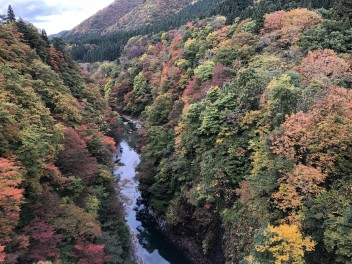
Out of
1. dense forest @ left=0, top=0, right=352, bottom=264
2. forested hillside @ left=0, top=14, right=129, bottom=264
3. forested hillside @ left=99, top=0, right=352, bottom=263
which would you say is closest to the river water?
dense forest @ left=0, top=0, right=352, bottom=264

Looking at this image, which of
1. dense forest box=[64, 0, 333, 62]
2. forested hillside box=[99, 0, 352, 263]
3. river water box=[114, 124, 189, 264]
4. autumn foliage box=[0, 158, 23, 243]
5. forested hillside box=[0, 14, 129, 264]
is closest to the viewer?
autumn foliage box=[0, 158, 23, 243]

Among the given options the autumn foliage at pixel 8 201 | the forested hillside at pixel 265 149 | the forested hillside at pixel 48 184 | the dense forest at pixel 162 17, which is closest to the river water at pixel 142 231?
the forested hillside at pixel 265 149

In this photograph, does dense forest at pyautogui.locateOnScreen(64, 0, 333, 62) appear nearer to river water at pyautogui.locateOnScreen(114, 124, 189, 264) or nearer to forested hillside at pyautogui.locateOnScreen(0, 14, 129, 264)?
river water at pyautogui.locateOnScreen(114, 124, 189, 264)

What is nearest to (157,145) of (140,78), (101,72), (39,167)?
(39,167)

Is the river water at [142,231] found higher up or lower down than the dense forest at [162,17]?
lower down

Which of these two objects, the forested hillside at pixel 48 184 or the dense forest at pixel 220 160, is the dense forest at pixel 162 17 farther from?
the forested hillside at pixel 48 184

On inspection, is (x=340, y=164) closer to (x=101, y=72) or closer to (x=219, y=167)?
(x=219, y=167)
